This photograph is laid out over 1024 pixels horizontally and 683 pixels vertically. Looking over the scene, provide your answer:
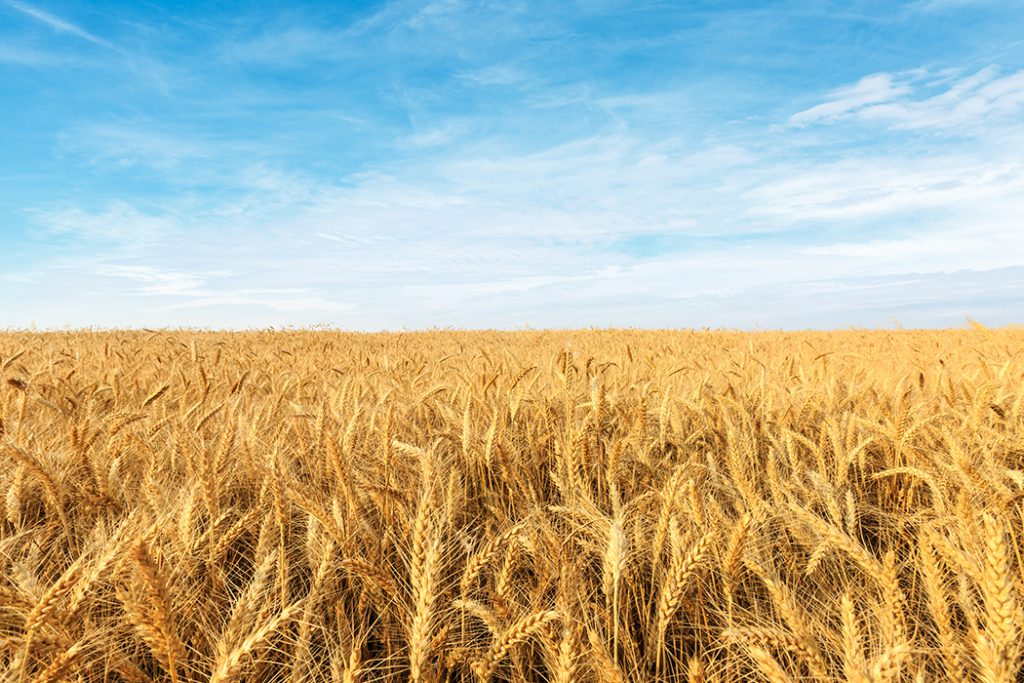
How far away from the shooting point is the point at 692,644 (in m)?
1.41

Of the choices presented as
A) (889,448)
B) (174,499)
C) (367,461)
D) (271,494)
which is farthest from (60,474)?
(889,448)

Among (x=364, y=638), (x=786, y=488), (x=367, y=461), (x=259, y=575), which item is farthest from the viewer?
(x=367, y=461)

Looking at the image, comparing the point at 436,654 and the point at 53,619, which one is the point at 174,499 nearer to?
the point at 53,619

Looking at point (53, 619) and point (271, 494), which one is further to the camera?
point (271, 494)

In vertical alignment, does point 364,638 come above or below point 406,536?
below

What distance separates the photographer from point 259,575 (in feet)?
3.36

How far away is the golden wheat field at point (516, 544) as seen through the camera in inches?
41.4

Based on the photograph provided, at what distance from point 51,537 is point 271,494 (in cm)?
65

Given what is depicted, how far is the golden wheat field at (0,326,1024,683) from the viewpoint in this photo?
105 centimetres

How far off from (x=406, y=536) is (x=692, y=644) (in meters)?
0.75

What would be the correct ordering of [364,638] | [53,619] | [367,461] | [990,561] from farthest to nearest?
[367,461]
[364,638]
[53,619]
[990,561]

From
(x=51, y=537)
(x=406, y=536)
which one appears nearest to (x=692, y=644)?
(x=406, y=536)

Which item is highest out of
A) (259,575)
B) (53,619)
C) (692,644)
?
(259,575)

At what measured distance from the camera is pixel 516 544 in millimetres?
1206
